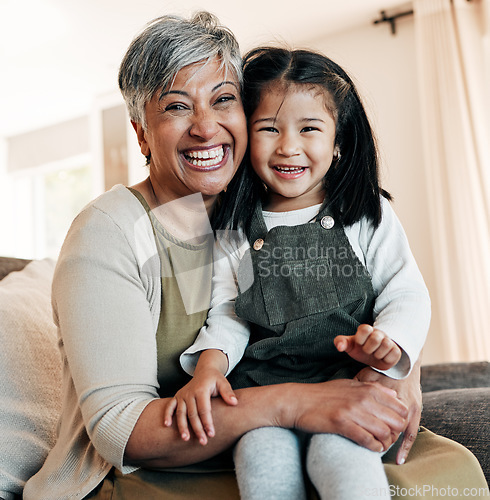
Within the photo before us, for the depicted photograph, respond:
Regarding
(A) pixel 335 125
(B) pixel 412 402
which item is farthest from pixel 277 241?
(B) pixel 412 402

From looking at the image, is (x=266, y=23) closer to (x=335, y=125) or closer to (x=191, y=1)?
(x=191, y=1)

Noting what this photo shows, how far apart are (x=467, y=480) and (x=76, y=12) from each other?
4.69m

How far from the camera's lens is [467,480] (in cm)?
101

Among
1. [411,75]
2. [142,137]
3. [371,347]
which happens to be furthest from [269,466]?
[411,75]

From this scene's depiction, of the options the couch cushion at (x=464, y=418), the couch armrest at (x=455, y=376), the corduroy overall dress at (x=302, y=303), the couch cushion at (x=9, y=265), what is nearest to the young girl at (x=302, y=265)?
the corduroy overall dress at (x=302, y=303)

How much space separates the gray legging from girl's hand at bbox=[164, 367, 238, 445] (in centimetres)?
7

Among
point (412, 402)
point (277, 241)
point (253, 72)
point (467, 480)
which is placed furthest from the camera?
point (253, 72)

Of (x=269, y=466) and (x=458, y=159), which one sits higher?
(x=458, y=159)

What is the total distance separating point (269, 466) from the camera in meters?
0.92

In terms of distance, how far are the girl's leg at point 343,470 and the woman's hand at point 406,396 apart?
0.51 feet

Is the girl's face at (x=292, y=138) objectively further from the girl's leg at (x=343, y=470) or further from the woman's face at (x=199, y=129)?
the girl's leg at (x=343, y=470)

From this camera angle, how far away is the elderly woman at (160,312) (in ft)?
3.38

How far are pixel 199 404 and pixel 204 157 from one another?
1.87 ft

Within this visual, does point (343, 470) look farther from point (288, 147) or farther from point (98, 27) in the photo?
point (98, 27)
